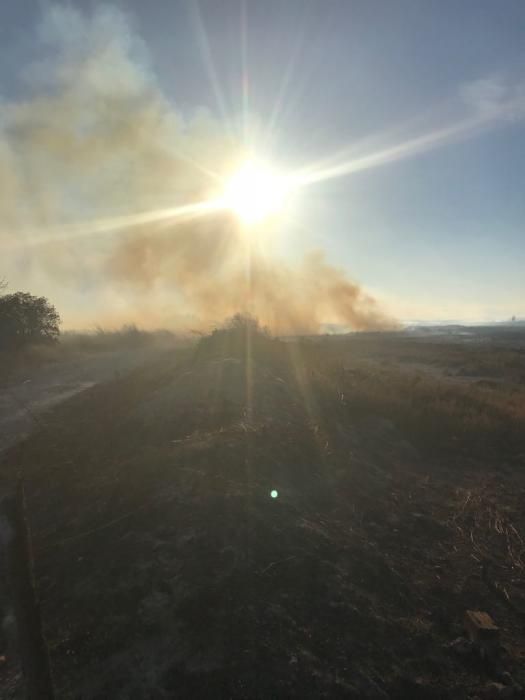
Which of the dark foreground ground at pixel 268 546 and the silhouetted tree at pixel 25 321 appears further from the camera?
the silhouetted tree at pixel 25 321

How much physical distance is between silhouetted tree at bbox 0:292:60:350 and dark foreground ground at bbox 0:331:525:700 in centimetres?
1699

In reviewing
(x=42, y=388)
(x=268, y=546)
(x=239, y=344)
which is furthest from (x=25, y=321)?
(x=268, y=546)

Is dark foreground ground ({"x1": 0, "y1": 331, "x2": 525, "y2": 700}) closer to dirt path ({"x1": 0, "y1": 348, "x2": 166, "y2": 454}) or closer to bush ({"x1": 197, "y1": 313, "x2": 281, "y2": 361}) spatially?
dirt path ({"x1": 0, "y1": 348, "x2": 166, "y2": 454})

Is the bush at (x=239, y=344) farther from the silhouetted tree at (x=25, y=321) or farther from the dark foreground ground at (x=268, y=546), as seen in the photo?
the silhouetted tree at (x=25, y=321)

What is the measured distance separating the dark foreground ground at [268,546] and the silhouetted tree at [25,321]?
16986mm

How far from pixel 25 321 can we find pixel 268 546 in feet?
92.9

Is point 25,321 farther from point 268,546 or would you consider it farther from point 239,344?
point 268,546

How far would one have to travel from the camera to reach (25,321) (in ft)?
95.3

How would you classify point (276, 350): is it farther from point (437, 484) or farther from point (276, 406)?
point (437, 484)

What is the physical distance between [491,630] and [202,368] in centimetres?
1121

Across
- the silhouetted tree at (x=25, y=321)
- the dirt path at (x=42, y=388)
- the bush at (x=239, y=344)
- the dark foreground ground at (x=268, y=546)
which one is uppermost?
the silhouetted tree at (x=25, y=321)

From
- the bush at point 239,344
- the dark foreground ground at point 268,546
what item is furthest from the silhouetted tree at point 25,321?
the dark foreground ground at point 268,546

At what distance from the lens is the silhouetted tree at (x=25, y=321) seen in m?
27.0

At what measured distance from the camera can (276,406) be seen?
12039 mm
